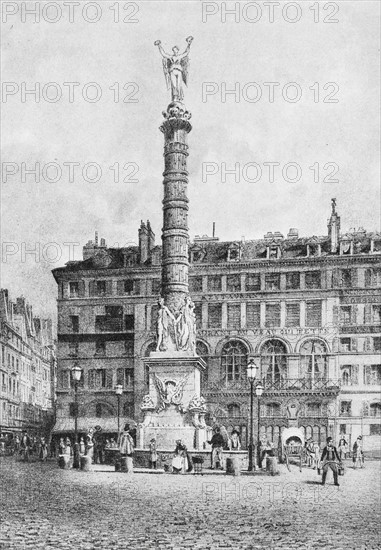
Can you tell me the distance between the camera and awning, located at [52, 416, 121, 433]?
4801 cm

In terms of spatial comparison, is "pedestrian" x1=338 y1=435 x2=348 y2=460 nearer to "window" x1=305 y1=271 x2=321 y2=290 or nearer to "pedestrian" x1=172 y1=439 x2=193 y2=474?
"window" x1=305 y1=271 x2=321 y2=290

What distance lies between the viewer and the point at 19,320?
42.9 metres

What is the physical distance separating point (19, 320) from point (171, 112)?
17.2 m

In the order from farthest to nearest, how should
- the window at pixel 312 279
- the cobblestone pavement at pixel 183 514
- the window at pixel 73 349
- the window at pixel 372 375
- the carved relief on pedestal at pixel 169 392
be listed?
the window at pixel 73 349 < the window at pixel 312 279 < the window at pixel 372 375 < the carved relief on pedestal at pixel 169 392 < the cobblestone pavement at pixel 183 514

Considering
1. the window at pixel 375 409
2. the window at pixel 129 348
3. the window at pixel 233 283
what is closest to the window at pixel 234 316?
the window at pixel 233 283

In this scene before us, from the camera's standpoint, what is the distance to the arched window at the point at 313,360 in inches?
1836

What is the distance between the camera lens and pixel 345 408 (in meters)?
45.9

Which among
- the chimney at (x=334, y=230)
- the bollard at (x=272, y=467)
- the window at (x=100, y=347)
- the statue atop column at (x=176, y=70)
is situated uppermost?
the statue atop column at (x=176, y=70)

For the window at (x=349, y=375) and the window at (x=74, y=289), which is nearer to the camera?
the window at (x=349, y=375)

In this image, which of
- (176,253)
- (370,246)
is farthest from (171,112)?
(370,246)

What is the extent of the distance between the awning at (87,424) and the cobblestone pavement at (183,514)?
27.1 m

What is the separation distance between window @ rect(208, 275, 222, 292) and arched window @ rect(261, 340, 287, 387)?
420 centimetres

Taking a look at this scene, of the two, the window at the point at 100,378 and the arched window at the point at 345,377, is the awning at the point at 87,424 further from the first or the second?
the arched window at the point at 345,377

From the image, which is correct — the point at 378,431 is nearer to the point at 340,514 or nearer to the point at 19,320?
the point at 19,320
